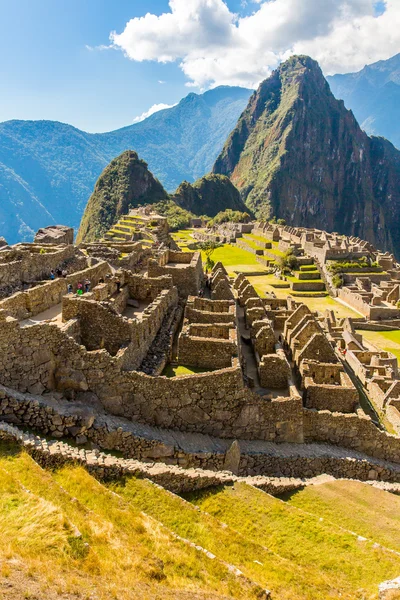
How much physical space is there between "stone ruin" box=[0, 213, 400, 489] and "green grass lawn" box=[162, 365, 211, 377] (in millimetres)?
119

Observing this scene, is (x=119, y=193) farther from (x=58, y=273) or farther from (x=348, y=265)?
(x=58, y=273)

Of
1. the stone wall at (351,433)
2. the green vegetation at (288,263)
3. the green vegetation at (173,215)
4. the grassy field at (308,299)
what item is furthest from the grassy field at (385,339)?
the green vegetation at (173,215)

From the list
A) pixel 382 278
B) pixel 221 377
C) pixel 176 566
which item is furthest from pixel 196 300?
pixel 382 278

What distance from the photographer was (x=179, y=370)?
17250 millimetres

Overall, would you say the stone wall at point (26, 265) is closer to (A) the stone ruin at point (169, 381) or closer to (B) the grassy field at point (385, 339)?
(A) the stone ruin at point (169, 381)

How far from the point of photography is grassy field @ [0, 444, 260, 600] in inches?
273

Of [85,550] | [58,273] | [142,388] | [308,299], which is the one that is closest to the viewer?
[85,550]

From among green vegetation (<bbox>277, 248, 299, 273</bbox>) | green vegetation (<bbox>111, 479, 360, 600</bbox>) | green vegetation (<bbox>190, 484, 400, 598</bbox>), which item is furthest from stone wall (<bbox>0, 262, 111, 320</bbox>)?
green vegetation (<bbox>277, 248, 299, 273</bbox>)

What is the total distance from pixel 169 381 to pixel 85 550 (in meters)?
7.52

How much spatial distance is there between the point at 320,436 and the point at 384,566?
8004mm

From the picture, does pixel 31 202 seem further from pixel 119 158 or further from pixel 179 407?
pixel 179 407

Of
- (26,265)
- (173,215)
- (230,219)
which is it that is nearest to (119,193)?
(173,215)

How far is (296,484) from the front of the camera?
14.6 m

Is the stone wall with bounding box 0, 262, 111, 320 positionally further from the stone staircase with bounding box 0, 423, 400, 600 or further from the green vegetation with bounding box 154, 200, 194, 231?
the green vegetation with bounding box 154, 200, 194, 231
